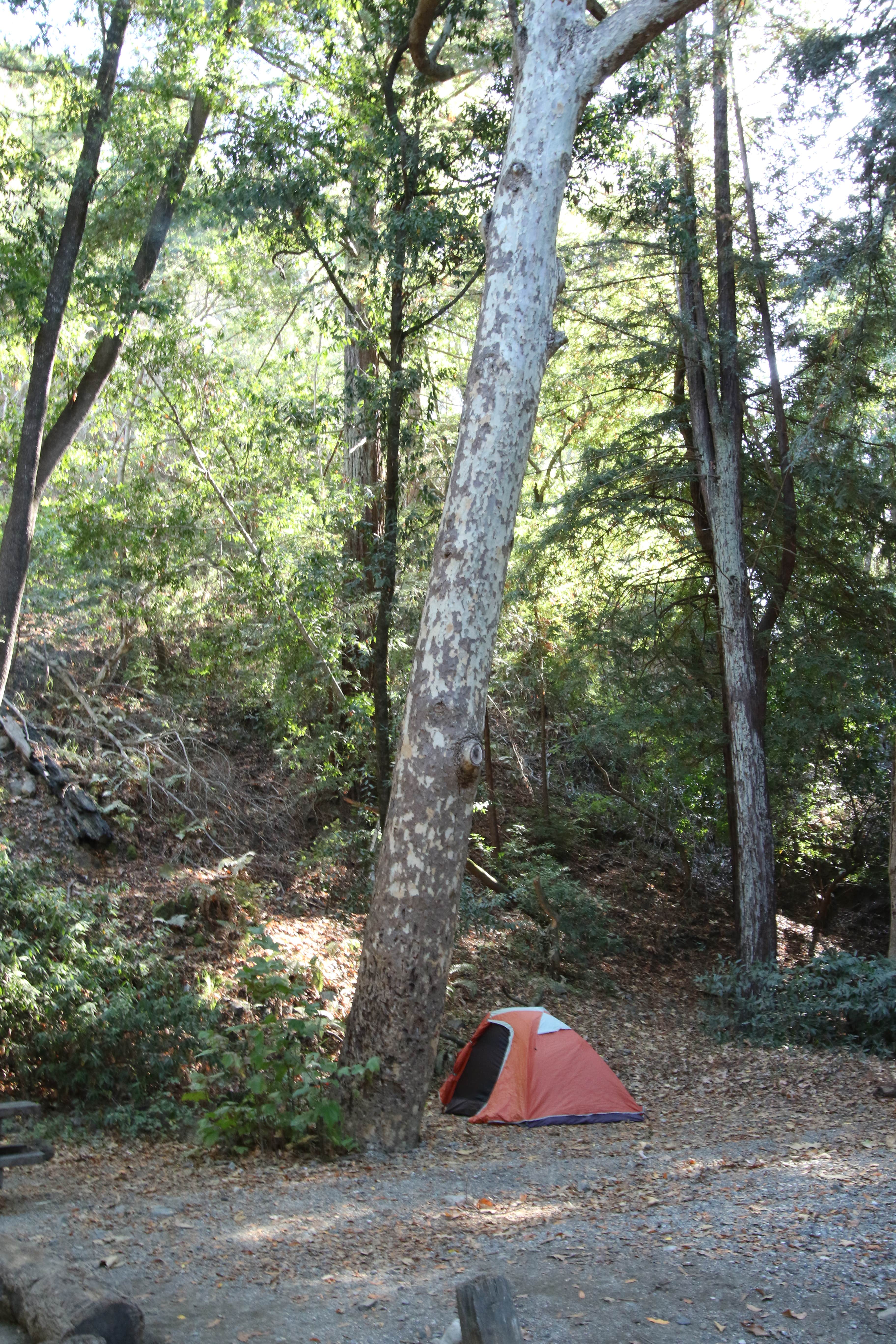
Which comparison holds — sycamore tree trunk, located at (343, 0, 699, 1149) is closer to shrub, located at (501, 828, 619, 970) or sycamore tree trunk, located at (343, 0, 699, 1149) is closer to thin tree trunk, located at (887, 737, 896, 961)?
shrub, located at (501, 828, 619, 970)

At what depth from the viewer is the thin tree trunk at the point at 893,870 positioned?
11.3 m

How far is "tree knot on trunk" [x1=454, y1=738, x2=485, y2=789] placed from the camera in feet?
21.3

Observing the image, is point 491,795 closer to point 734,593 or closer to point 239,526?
point 734,593

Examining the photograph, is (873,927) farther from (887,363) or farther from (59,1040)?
(59,1040)

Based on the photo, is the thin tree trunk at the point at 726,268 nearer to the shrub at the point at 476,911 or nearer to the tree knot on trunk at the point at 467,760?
the shrub at the point at 476,911

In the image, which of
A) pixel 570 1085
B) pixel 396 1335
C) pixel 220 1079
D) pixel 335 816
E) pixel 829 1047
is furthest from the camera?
pixel 335 816

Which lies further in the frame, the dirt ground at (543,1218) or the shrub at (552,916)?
the shrub at (552,916)

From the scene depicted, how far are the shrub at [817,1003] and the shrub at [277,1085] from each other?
20.1 feet

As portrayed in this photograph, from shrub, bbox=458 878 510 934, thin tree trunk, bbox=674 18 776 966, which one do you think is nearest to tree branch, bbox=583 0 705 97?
thin tree trunk, bbox=674 18 776 966

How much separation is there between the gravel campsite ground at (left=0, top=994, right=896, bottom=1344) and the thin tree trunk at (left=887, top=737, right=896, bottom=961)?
13.2ft

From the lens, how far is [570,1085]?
8.11 meters

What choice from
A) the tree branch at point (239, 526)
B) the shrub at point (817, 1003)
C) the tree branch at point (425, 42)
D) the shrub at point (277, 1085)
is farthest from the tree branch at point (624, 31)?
the shrub at point (817, 1003)

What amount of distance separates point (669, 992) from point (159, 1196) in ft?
28.7

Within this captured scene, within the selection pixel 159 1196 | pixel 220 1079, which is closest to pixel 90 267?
pixel 220 1079
